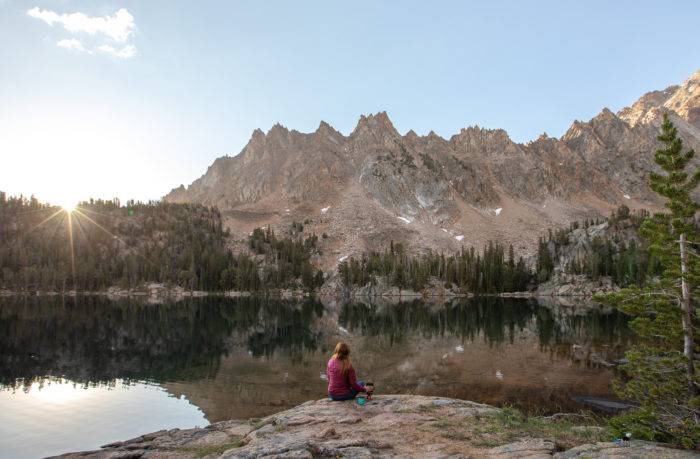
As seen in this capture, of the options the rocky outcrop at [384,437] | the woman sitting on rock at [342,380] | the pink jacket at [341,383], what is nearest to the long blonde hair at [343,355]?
the woman sitting on rock at [342,380]

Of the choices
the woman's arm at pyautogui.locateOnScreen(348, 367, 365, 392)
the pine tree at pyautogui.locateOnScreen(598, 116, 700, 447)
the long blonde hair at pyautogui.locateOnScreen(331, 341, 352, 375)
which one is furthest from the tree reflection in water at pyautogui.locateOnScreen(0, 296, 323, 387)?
the pine tree at pyautogui.locateOnScreen(598, 116, 700, 447)

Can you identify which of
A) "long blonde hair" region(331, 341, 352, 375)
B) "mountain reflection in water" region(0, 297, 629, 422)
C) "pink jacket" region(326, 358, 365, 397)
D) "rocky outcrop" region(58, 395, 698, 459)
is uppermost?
"long blonde hair" region(331, 341, 352, 375)

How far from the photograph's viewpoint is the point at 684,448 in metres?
13.8

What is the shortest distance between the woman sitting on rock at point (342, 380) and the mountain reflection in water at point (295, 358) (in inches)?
455

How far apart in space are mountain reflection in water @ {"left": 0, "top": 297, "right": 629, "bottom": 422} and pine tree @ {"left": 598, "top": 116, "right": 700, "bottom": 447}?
1593 centimetres

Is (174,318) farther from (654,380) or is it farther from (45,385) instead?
(654,380)

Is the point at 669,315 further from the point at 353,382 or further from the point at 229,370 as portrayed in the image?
the point at 229,370

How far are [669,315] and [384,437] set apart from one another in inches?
405

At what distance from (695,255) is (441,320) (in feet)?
278

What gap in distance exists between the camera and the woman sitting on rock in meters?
19.9

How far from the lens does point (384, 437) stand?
16.3m

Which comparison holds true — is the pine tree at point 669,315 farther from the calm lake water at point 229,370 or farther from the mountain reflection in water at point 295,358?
the calm lake water at point 229,370

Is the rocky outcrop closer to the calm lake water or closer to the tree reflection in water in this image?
the calm lake water

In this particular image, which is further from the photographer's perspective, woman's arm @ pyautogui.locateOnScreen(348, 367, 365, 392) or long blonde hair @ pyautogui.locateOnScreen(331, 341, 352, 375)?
woman's arm @ pyautogui.locateOnScreen(348, 367, 365, 392)
